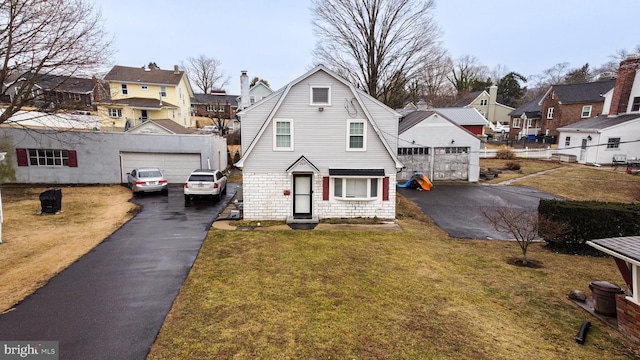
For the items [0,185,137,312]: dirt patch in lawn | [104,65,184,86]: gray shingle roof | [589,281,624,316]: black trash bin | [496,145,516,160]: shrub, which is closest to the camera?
[589,281,624,316]: black trash bin

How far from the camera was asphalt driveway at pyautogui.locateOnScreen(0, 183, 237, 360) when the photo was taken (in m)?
6.26

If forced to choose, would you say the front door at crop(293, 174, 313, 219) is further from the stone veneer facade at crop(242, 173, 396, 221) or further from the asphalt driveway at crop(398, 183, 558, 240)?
the asphalt driveway at crop(398, 183, 558, 240)

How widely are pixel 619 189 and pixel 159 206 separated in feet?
103

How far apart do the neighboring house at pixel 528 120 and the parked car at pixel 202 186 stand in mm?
48076

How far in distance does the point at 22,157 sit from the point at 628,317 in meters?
30.6

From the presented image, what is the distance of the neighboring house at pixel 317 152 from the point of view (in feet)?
48.6

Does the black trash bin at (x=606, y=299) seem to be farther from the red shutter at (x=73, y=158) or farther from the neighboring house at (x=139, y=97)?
the neighboring house at (x=139, y=97)

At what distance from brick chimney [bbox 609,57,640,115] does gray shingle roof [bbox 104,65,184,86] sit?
160 feet

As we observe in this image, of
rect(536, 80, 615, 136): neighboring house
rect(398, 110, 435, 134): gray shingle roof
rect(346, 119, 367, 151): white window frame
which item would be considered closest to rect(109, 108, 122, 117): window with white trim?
rect(398, 110, 435, 134): gray shingle roof

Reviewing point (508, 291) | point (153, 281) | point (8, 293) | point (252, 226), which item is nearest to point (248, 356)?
point (153, 281)

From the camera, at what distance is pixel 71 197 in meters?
19.0

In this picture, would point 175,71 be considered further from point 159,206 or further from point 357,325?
point 357,325

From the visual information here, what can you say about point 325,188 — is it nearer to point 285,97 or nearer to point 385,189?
point 385,189

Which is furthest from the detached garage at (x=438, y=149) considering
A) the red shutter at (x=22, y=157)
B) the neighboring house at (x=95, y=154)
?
the red shutter at (x=22, y=157)
